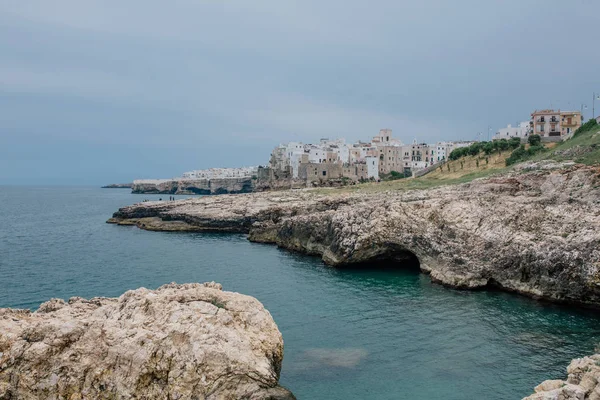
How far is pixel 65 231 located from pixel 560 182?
64.0m

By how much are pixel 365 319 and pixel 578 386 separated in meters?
14.4

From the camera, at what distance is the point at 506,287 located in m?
29.6

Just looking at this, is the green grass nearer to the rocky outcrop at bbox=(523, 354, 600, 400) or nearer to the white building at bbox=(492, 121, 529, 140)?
the rocky outcrop at bbox=(523, 354, 600, 400)

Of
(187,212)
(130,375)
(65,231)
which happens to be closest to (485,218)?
(130,375)

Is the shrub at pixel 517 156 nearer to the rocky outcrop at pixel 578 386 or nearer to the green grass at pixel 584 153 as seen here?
the green grass at pixel 584 153

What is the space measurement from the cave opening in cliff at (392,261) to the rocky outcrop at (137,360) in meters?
24.4

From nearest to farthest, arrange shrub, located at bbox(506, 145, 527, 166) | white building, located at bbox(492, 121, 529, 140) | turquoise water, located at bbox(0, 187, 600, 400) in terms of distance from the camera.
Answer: turquoise water, located at bbox(0, 187, 600, 400)
shrub, located at bbox(506, 145, 527, 166)
white building, located at bbox(492, 121, 529, 140)

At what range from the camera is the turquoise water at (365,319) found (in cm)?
1805

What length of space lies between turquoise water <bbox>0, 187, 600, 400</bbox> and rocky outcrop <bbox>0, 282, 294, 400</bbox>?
4.34 meters

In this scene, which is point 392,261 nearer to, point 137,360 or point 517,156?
point 137,360

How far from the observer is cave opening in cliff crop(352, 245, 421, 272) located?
38.0 metres

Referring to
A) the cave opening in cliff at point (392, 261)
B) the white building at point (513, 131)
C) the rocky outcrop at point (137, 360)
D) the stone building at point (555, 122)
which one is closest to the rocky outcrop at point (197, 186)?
the white building at point (513, 131)

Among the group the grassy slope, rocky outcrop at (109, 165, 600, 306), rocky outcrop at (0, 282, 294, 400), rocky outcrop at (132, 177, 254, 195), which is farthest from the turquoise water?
rocky outcrop at (132, 177, 254, 195)

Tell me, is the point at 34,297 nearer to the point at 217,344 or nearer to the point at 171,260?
the point at 171,260
